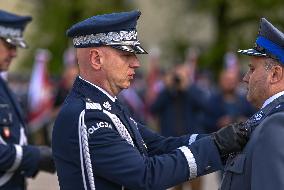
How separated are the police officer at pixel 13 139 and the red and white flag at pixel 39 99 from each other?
10.7 metres

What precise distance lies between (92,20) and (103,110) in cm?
46

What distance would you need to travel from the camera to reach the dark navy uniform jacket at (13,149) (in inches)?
236

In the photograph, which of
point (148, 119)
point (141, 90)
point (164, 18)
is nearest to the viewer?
point (148, 119)

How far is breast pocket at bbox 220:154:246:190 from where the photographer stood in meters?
4.11

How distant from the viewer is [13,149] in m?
6.00

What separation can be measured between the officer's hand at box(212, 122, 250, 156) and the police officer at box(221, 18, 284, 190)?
0.04 metres

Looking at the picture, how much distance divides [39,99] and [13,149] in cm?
1160

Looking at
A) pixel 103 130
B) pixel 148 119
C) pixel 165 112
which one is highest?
pixel 103 130

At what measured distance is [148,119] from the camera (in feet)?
60.8

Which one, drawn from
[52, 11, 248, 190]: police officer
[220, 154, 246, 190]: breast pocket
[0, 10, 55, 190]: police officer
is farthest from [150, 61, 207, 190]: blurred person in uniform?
[220, 154, 246, 190]: breast pocket

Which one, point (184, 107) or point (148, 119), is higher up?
point (184, 107)

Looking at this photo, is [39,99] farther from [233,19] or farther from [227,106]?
[233,19]

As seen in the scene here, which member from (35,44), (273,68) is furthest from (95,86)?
(35,44)

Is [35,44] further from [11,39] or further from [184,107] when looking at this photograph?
[11,39]
